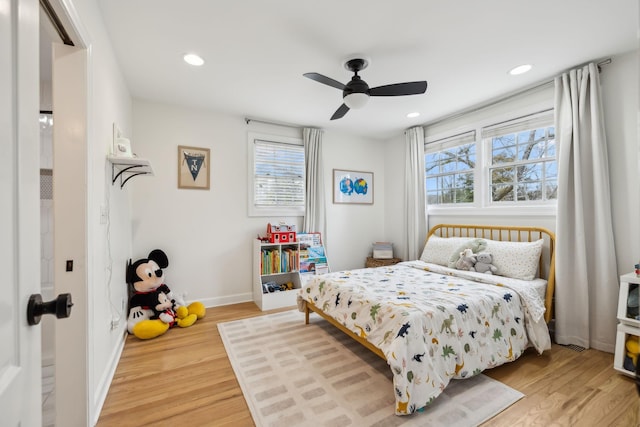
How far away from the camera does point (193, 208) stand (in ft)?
11.5

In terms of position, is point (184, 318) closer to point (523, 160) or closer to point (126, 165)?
point (126, 165)

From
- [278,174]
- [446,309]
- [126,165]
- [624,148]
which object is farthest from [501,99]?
[126,165]

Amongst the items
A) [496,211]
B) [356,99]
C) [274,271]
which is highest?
[356,99]

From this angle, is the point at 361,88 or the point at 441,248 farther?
the point at 441,248

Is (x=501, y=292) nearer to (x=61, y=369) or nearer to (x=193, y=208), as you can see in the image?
(x=61, y=369)

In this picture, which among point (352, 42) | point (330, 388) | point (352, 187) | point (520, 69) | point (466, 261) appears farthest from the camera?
point (352, 187)

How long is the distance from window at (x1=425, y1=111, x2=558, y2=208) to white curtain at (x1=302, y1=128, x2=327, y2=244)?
1.61 m

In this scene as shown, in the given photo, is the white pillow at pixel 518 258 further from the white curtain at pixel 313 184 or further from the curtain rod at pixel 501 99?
the white curtain at pixel 313 184

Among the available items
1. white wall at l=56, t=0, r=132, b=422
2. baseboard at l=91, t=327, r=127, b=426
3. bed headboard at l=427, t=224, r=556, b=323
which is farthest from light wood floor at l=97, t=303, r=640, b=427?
bed headboard at l=427, t=224, r=556, b=323

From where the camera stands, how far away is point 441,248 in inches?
135

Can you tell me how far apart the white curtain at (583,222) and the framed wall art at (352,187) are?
2613 millimetres

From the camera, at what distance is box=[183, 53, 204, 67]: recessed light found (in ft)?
7.73

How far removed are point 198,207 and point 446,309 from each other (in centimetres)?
298

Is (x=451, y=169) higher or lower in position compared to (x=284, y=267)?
higher
